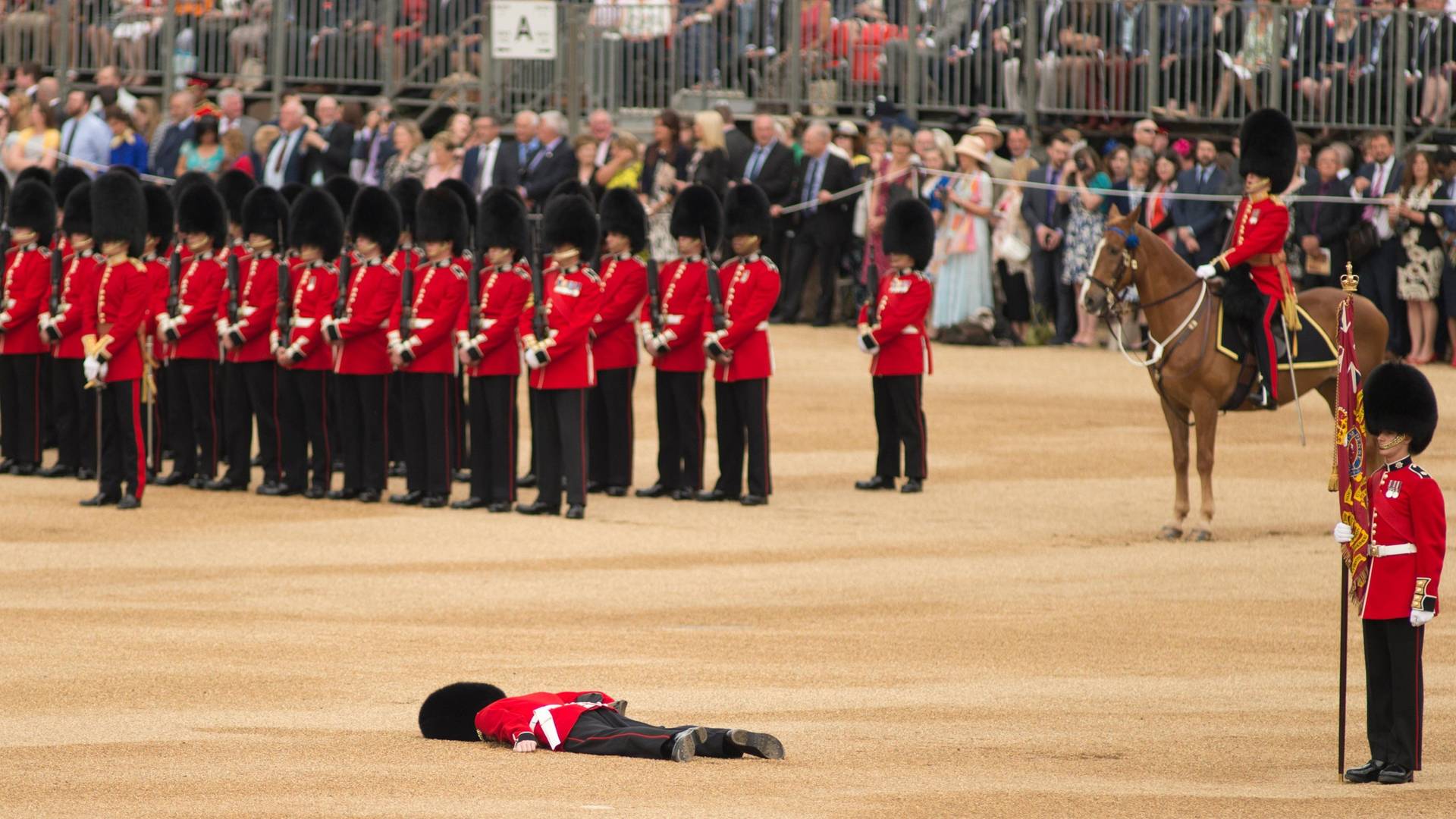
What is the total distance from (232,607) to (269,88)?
46.9ft

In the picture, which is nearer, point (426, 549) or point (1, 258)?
point (426, 549)

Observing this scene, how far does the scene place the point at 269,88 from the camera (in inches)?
920

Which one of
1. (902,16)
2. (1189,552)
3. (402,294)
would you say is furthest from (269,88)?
(1189,552)

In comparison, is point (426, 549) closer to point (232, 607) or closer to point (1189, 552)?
point (232, 607)

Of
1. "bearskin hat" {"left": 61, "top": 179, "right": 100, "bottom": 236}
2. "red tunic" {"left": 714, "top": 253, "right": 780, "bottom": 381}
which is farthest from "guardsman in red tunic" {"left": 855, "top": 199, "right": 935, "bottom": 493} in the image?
"bearskin hat" {"left": 61, "top": 179, "right": 100, "bottom": 236}

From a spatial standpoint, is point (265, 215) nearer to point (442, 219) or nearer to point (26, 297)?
point (442, 219)

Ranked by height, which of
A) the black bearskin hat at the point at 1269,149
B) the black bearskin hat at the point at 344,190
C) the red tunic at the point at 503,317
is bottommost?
the red tunic at the point at 503,317

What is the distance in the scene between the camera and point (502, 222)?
13.1 m

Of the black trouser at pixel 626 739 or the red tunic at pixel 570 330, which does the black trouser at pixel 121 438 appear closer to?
the red tunic at pixel 570 330

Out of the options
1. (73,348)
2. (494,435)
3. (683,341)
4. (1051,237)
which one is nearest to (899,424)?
(683,341)

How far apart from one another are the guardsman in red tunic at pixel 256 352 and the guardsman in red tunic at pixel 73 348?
873 mm

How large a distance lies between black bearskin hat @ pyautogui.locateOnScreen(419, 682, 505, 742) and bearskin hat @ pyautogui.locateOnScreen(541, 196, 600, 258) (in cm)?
607

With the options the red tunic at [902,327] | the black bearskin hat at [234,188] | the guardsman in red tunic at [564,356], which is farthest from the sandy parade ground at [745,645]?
the black bearskin hat at [234,188]

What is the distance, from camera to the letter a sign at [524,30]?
21.3m
